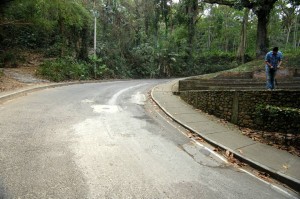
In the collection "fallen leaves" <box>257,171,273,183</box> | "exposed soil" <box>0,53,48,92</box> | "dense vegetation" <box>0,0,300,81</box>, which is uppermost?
"dense vegetation" <box>0,0,300,81</box>

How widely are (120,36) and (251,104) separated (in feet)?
71.7

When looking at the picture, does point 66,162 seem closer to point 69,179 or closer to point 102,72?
point 69,179

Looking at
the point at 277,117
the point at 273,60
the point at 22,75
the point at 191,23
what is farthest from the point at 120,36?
the point at 277,117

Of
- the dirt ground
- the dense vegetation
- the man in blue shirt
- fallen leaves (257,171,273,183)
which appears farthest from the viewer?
the dense vegetation

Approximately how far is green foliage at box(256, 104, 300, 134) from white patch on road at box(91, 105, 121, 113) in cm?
490

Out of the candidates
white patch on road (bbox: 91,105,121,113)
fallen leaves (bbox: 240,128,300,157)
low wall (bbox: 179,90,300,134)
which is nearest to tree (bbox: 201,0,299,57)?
low wall (bbox: 179,90,300,134)

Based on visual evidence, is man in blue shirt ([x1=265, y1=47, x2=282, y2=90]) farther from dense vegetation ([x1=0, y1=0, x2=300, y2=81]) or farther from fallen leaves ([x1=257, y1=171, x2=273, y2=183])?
dense vegetation ([x1=0, y1=0, x2=300, y2=81])

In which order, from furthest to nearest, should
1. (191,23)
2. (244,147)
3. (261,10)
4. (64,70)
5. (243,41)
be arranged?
(243,41) → (191,23) → (64,70) → (261,10) → (244,147)

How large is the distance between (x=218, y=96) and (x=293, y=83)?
19.7 feet

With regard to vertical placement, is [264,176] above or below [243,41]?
below

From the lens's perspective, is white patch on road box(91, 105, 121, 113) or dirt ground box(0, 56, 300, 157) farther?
white patch on road box(91, 105, 121, 113)

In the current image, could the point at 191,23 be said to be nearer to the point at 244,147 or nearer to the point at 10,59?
the point at 10,59

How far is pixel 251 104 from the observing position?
314 inches

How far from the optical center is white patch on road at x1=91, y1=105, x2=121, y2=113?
883cm
